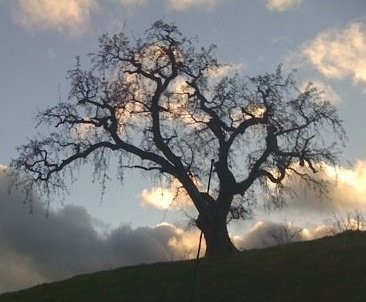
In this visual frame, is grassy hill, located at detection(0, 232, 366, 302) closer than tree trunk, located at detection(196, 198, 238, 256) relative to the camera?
Yes

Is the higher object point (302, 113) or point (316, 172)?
point (302, 113)

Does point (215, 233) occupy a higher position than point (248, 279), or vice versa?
point (215, 233)

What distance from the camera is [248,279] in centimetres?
2319

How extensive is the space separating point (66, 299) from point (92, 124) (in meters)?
12.9

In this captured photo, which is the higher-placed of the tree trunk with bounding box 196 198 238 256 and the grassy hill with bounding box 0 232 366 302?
the tree trunk with bounding box 196 198 238 256

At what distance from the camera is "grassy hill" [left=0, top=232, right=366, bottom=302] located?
826 inches

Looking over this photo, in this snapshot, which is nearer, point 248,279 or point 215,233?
point 248,279

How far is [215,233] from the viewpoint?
32.3 m

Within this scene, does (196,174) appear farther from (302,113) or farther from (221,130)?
(302,113)

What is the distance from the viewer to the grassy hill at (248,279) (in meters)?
21.0

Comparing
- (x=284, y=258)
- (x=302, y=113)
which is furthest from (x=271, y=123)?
(x=284, y=258)

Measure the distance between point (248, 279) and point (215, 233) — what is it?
9187 millimetres

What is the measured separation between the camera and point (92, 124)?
118 ft

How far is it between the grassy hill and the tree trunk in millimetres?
2401
